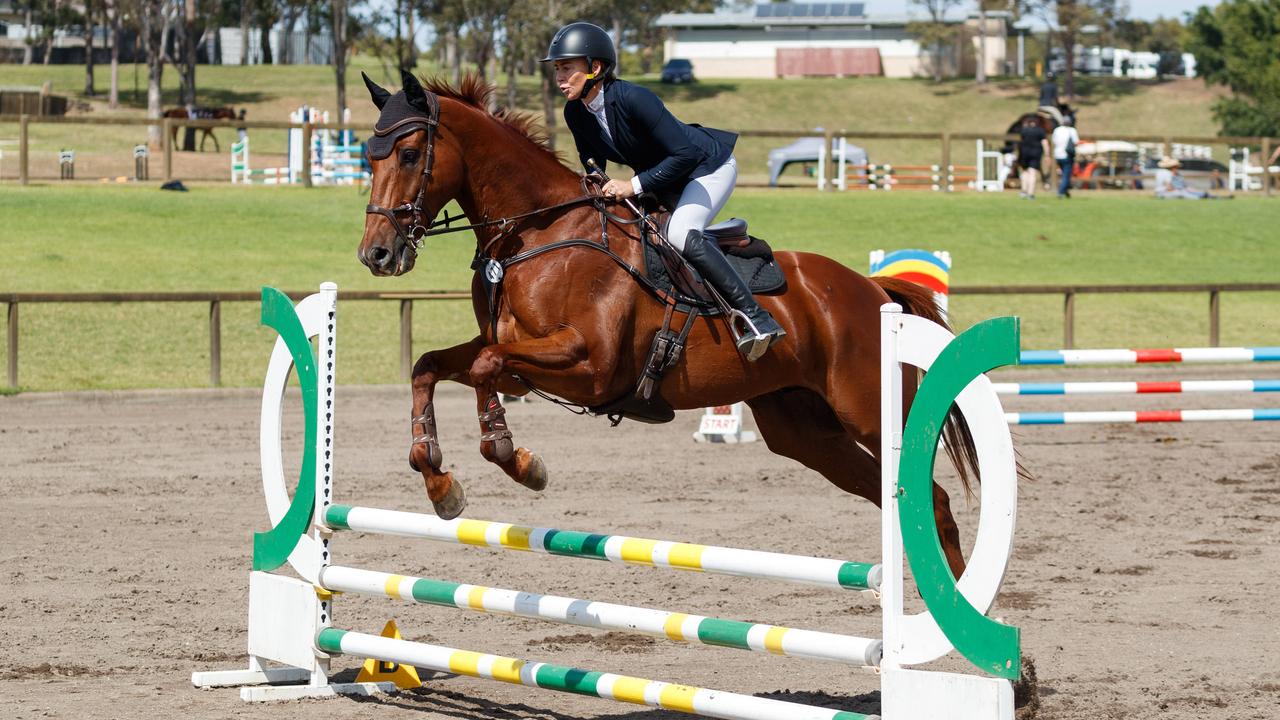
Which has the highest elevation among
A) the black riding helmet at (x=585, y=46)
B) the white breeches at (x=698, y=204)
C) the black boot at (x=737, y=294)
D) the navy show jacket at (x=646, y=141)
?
the black riding helmet at (x=585, y=46)

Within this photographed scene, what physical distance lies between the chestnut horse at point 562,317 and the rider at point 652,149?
0.16 m

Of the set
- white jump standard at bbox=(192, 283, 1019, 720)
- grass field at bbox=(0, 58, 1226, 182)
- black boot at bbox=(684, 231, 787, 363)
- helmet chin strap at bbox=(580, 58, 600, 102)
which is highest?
grass field at bbox=(0, 58, 1226, 182)

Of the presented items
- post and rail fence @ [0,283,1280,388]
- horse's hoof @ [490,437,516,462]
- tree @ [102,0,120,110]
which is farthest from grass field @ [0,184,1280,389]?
tree @ [102,0,120,110]

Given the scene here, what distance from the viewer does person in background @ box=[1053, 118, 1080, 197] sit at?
26.5m

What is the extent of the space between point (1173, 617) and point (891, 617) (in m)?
2.96

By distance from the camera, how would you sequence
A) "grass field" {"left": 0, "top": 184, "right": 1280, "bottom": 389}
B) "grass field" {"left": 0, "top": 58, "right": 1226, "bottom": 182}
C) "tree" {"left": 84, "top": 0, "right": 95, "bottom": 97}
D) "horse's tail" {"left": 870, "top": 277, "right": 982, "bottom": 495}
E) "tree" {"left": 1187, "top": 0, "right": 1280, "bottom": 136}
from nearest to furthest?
"horse's tail" {"left": 870, "top": 277, "right": 982, "bottom": 495}, "grass field" {"left": 0, "top": 184, "right": 1280, "bottom": 389}, "tree" {"left": 1187, "top": 0, "right": 1280, "bottom": 136}, "grass field" {"left": 0, "top": 58, "right": 1226, "bottom": 182}, "tree" {"left": 84, "top": 0, "right": 95, "bottom": 97}

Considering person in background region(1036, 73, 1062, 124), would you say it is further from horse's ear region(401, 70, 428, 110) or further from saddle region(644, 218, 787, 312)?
horse's ear region(401, 70, 428, 110)

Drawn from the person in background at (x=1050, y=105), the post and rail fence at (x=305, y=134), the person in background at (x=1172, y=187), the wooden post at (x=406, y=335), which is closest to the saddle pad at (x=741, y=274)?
the wooden post at (x=406, y=335)

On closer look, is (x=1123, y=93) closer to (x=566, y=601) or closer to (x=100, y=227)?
(x=100, y=227)

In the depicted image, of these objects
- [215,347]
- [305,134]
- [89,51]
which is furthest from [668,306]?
[89,51]

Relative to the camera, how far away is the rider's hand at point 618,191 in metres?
5.79

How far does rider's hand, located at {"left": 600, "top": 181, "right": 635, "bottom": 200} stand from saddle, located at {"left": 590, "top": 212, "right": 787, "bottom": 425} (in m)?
0.14

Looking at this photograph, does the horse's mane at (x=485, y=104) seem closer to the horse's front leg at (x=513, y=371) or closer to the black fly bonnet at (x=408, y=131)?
the black fly bonnet at (x=408, y=131)

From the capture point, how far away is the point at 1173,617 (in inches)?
260
